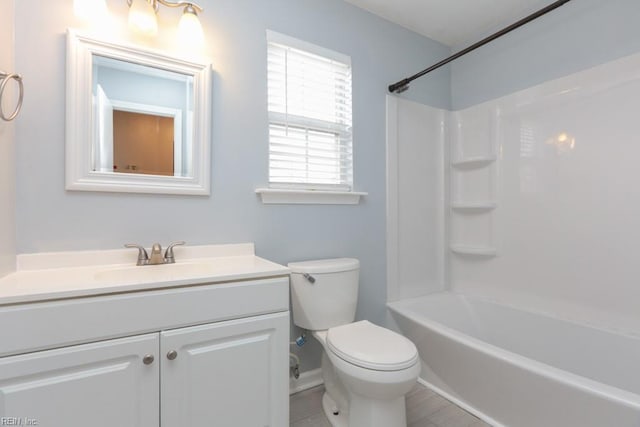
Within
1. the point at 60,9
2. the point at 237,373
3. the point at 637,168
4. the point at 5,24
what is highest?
the point at 60,9

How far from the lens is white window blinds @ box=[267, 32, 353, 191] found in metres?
1.65

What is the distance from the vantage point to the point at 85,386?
0.86 m

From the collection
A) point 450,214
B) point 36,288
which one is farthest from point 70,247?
point 450,214

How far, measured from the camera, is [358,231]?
1.92 metres

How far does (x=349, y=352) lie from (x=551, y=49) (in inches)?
86.5

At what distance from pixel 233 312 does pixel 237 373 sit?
8.9 inches

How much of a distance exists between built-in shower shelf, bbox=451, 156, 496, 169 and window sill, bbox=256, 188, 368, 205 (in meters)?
0.95

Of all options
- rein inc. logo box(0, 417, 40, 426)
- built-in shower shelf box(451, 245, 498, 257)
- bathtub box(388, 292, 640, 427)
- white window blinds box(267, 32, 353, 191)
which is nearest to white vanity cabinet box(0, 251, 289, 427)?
rein inc. logo box(0, 417, 40, 426)

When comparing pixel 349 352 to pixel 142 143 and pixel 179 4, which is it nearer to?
pixel 142 143

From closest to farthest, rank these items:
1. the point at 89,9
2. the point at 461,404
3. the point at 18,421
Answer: the point at 18,421, the point at 89,9, the point at 461,404

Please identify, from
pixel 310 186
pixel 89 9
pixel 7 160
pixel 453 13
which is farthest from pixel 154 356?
pixel 453 13

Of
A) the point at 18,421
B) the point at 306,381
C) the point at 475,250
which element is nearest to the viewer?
the point at 18,421

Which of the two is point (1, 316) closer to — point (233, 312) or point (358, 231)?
point (233, 312)

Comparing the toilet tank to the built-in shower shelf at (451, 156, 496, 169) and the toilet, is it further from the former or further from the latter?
the built-in shower shelf at (451, 156, 496, 169)
